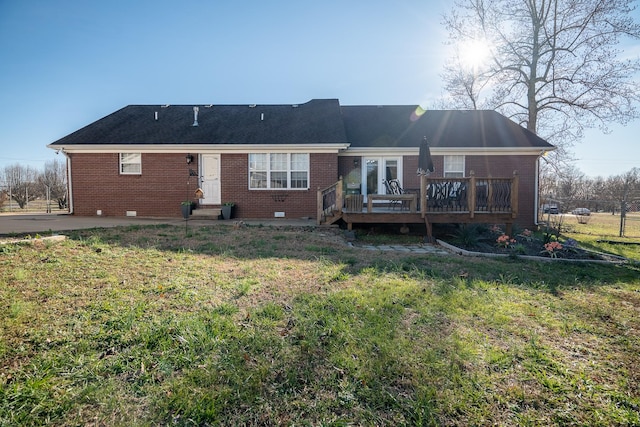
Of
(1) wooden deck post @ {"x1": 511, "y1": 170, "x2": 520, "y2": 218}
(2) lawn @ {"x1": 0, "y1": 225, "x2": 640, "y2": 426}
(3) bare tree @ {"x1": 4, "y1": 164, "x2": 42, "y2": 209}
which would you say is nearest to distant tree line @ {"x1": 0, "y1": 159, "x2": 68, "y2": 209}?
(3) bare tree @ {"x1": 4, "y1": 164, "x2": 42, "y2": 209}

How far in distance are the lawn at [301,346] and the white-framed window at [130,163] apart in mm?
8951

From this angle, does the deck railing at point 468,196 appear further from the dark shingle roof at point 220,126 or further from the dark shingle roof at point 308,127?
the dark shingle roof at point 220,126

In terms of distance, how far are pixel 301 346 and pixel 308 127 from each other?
1188 cm

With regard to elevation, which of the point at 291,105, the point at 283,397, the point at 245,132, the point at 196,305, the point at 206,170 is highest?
the point at 291,105

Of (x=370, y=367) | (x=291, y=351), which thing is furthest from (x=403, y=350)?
(x=291, y=351)

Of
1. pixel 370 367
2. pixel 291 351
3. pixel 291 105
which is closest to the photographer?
pixel 370 367

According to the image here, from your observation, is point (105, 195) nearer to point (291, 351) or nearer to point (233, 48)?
point (233, 48)

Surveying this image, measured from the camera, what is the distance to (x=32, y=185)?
25.3 m

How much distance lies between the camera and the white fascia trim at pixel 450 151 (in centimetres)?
1268

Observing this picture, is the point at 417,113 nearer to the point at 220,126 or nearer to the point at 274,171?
the point at 274,171

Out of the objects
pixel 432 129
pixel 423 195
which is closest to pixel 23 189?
pixel 432 129

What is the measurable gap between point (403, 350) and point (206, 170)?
1189cm

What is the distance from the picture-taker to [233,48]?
1204 cm

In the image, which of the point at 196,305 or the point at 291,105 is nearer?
the point at 196,305
